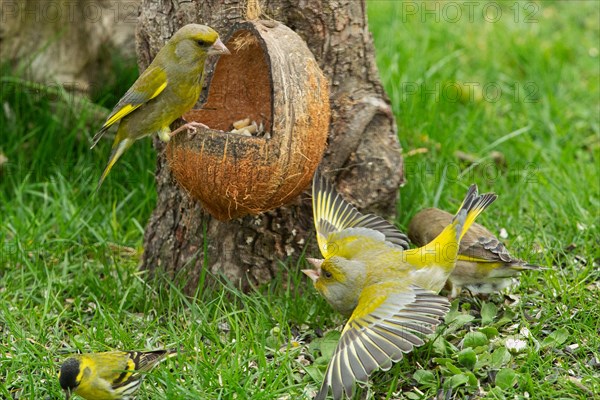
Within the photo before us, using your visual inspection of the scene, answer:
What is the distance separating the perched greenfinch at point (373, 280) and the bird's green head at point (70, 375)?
1148mm

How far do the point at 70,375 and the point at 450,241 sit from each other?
7.12 feet

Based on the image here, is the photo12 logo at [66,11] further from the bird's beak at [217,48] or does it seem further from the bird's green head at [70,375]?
the bird's green head at [70,375]

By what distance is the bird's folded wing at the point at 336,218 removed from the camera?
5000 mm

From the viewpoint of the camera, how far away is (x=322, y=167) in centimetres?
527

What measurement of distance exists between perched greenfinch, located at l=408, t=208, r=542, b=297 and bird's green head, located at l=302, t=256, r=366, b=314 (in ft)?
2.52

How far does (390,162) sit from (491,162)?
1647 millimetres

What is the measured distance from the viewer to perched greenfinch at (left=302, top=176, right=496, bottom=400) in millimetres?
4148

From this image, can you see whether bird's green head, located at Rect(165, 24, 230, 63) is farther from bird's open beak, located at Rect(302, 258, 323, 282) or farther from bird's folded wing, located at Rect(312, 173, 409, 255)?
bird's open beak, located at Rect(302, 258, 323, 282)

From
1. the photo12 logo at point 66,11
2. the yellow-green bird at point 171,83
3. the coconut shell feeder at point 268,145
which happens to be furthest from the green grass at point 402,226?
the yellow-green bird at point 171,83

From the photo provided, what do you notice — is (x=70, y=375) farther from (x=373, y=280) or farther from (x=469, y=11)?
(x=469, y=11)

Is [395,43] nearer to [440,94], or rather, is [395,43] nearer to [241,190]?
[440,94]

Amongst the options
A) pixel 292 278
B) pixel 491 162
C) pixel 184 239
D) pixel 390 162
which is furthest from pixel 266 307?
pixel 491 162

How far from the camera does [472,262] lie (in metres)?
5.12

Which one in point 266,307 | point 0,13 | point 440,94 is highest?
point 0,13
